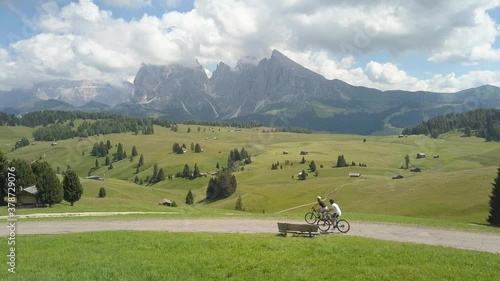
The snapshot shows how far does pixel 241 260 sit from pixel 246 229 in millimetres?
13766

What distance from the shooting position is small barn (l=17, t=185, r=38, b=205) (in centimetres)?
7656

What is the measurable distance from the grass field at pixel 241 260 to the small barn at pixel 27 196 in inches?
2206

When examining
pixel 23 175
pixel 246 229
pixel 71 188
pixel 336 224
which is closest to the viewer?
pixel 336 224

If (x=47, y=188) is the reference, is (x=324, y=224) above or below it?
above

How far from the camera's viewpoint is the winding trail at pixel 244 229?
31.2 m

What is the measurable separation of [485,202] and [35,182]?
4068 inches

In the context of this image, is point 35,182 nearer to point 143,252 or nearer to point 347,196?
point 143,252

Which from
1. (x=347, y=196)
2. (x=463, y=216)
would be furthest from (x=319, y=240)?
(x=347, y=196)

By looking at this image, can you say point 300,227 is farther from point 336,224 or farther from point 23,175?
point 23,175

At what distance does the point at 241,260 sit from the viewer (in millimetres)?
21438

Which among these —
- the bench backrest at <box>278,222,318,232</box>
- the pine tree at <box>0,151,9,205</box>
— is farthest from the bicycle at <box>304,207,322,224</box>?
the pine tree at <box>0,151,9,205</box>

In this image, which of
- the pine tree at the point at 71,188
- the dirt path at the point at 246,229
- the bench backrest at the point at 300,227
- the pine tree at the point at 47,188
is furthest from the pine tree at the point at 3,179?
the bench backrest at the point at 300,227

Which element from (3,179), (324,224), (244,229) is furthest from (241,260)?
(3,179)

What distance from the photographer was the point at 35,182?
81438mm
